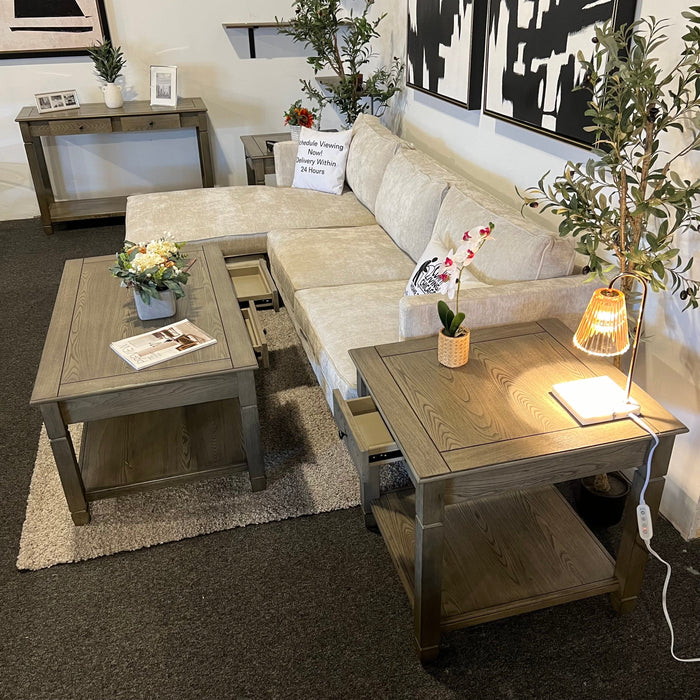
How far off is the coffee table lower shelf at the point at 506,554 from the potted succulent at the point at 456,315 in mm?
523

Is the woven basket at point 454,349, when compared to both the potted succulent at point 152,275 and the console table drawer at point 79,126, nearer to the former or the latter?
the potted succulent at point 152,275

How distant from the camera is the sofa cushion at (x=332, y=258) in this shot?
305 cm

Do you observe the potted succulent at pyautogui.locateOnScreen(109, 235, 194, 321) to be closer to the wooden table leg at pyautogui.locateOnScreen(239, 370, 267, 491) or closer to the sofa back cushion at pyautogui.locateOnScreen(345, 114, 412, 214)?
the wooden table leg at pyautogui.locateOnScreen(239, 370, 267, 491)

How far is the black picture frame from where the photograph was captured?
461 centimetres

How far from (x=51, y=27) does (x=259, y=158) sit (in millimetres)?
1744

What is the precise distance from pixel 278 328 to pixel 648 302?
1853mm

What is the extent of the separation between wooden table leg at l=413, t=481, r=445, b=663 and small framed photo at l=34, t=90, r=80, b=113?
418 cm

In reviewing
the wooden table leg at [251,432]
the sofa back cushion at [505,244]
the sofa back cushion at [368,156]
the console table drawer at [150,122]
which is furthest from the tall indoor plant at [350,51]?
the wooden table leg at [251,432]

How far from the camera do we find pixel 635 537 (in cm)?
177

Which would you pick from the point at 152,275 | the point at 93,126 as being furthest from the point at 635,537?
the point at 93,126

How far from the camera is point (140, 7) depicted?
4770mm

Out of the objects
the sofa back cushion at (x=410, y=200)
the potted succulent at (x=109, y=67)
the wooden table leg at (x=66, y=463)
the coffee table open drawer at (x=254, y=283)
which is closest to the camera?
the wooden table leg at (x=66, y=463)

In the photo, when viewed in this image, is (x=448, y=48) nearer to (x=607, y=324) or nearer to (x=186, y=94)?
(x=607, y=324)

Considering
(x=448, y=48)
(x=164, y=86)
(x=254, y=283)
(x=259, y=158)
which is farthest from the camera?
(x=164, y=86)
